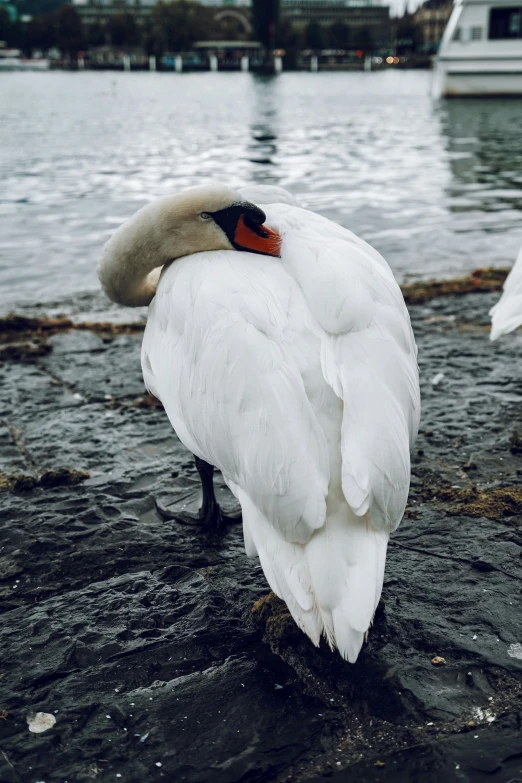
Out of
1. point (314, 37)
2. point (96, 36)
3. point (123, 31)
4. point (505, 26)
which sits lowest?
point (505, 26)

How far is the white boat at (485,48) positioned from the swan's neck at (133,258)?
120ft

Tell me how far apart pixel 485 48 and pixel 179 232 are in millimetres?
38430

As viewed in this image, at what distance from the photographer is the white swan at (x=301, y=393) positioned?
7.26 ft

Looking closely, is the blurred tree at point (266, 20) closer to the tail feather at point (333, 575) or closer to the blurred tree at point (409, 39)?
the blurred tree at point (409, 39)

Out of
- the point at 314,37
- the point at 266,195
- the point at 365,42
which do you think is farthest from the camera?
the point at 365,42

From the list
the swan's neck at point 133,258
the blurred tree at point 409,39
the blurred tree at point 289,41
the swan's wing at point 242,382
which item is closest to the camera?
the swan's wing at point 242,382

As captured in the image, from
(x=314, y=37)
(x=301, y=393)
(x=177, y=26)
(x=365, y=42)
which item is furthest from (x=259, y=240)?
(x=365, y=42)

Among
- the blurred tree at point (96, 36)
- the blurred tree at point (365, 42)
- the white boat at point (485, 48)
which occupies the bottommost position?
the white boat at point (485, 48)

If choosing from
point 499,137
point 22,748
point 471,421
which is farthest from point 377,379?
point 499,137

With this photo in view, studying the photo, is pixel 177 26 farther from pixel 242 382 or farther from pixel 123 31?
pixel 242 382

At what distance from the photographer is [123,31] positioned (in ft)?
481

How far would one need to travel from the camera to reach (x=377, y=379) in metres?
2.44

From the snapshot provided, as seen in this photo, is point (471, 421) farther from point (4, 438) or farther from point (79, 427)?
point (4, 438)

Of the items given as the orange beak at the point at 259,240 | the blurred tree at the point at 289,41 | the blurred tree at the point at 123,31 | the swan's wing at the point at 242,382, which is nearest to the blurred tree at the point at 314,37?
the blurred tree at the point at 289,41
